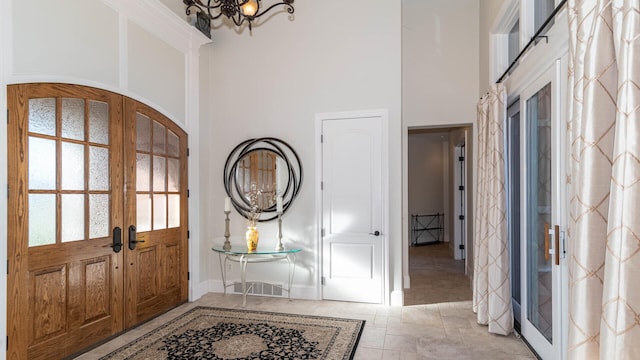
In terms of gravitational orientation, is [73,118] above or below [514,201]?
above

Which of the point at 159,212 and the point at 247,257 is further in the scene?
the point at 247,257

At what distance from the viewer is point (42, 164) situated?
9.45 feet

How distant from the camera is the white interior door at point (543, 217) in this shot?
8.55ft

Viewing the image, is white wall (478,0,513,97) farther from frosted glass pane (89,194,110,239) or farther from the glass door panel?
frosted glass pane (89,194,110,239)

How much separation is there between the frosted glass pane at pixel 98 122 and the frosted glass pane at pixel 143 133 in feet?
1.26

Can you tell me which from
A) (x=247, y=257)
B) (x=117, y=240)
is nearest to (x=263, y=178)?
(x=247, y=257)

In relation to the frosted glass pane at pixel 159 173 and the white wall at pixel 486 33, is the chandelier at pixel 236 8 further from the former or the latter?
the white wall at pixel 486 33

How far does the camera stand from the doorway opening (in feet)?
17.6

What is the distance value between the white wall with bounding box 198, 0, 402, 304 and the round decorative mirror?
112 millimetres

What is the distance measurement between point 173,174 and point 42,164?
5.17ft

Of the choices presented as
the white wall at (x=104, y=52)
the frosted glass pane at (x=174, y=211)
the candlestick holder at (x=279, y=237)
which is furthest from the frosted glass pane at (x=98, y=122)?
the candlestick holder at (x=279, y=237)

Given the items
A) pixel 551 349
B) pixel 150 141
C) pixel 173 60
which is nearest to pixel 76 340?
pixel 150 141

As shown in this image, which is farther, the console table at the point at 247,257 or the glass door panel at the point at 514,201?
the console table at the point at 247,257

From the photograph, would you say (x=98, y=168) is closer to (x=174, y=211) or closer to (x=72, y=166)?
(x=72, y=166)
